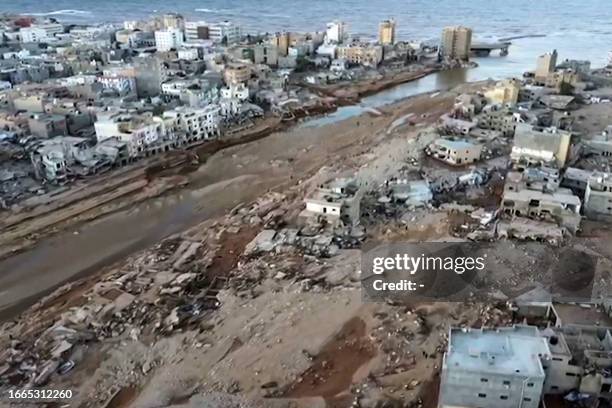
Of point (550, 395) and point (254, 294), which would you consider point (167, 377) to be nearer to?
point (254, 294)

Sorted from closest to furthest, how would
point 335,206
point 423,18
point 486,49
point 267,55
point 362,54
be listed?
point 335,206, point 267,55, point 362,54, point 486,49, point 423,18

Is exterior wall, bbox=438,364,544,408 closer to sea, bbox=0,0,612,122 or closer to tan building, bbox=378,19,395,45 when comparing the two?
sea, bbox=0,0,612,122

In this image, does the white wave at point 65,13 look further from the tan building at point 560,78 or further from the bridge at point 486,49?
the tan building at point 560,78

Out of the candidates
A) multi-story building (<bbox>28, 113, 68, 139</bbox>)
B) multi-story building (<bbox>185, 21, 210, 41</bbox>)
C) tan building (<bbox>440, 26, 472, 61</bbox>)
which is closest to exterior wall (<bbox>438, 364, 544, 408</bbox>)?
multi-story building (<bbox>28, 113, 68, 139</bbox>)

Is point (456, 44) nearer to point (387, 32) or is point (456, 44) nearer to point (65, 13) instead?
point (387, 32)

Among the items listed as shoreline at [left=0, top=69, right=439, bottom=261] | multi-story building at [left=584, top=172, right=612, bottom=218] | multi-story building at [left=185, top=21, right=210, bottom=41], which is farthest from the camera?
multi-story building at [left=185, top=21, right=210, bottom=41]

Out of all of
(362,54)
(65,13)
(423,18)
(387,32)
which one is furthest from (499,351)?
(65,13)

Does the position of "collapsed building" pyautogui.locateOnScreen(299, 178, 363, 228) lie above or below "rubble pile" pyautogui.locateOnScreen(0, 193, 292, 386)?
above
